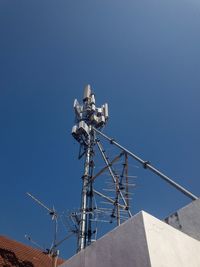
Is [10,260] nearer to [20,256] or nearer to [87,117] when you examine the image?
[20,256]

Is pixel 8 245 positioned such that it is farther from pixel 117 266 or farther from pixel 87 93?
pixel 87 93

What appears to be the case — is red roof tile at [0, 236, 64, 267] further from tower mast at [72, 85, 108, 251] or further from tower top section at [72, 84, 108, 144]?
tower top section at [72, 84, 108, 144]

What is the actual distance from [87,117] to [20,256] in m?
8.12

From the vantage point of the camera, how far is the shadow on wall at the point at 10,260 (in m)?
10.3

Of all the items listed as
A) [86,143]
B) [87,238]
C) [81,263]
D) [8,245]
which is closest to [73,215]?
[87,238]

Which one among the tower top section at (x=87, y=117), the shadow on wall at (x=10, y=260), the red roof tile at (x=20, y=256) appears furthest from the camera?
the tower top section at (x=87, y=117)

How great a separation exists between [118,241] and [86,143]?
10.5m

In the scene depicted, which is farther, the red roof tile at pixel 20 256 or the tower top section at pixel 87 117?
the tower top section at pixel 87 117

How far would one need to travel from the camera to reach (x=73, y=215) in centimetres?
1229

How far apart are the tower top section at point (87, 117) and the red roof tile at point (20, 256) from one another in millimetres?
5946

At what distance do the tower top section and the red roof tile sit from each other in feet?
19.5

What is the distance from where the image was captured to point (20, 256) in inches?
451

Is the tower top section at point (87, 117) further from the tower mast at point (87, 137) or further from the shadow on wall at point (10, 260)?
the shadow on wall at point (10, 260)

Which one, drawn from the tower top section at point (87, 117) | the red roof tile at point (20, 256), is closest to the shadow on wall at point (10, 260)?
the red roof tile at point (20, 256)
